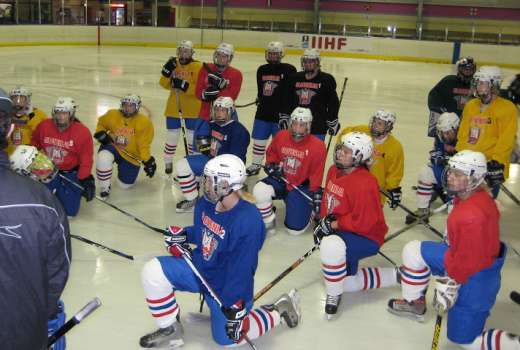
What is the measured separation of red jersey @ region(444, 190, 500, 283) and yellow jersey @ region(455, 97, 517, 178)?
1771 millimetres

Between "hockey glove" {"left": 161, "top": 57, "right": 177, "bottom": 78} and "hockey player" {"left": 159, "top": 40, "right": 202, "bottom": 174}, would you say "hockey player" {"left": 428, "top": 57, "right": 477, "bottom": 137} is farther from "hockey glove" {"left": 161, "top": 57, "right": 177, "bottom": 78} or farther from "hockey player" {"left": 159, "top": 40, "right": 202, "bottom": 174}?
"hockey glove" {"left": 161, "top": 57, "right": 177, "bottom": 78}

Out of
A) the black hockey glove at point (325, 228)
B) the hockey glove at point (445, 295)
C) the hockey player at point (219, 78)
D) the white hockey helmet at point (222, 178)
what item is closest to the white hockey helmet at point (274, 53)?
the hockey player at point (219, 78)

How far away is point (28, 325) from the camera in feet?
5.72

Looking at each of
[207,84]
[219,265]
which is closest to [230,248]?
[219,265]

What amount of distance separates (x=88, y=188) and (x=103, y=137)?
32.2 inches

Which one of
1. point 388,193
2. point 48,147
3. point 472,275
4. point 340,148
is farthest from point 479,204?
point 48,147

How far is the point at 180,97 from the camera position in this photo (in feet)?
20.6

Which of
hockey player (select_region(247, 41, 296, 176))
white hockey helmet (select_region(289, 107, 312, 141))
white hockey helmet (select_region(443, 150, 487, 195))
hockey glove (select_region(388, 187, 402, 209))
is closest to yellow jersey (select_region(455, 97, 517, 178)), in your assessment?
hockey glove (select_region(388, 187, 402, 209))

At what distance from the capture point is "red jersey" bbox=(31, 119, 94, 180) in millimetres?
4859

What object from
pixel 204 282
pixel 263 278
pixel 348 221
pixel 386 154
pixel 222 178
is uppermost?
pixel 222 178

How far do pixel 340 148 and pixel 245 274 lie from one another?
44.3 inches

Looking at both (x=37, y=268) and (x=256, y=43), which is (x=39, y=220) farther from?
(x=256, y=43)

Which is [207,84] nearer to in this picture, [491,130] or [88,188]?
[88,188]

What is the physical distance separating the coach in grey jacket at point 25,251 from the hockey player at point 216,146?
318 cm
